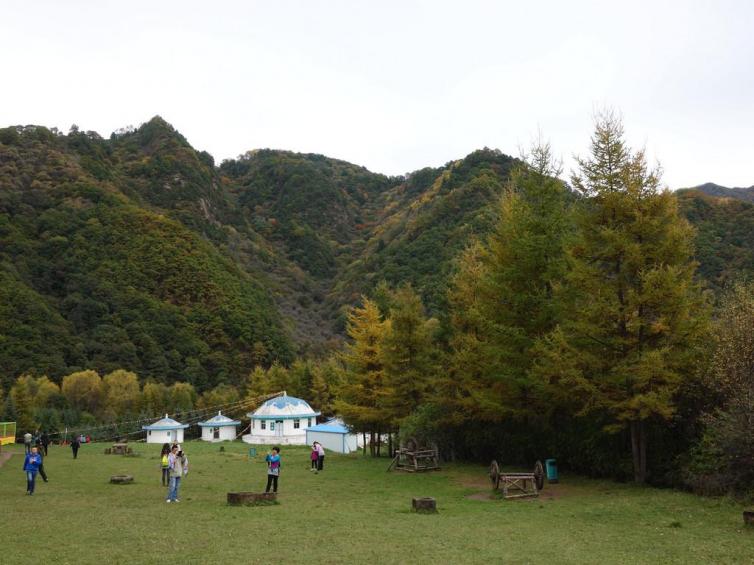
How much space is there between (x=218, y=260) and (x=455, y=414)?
374 feet

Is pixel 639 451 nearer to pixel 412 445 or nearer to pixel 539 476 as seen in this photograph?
pixel 539 476

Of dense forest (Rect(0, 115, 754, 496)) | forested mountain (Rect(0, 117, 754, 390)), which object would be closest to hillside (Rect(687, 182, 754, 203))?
dense forest (Rect(0, 115, 754, 496))

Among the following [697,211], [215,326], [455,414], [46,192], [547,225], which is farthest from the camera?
[46,192]

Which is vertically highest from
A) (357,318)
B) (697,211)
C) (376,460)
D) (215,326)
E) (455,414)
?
(697,211)

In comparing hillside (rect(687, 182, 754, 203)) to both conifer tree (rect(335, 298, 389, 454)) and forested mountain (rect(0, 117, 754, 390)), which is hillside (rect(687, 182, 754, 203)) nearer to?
forested mountain (rect(0, 117, 754, 390))

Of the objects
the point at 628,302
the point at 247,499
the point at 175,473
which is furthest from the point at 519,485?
the point at 175,473

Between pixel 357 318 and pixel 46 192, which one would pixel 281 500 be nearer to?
pixel 357 318

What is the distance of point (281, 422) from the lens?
68188 mm

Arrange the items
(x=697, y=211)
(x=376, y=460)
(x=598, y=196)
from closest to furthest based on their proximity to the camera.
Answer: (x=598, y=196), (x=376, y=460), (x=697, y=211)

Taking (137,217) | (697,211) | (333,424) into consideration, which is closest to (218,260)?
(137,217)

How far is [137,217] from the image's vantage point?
426 feet

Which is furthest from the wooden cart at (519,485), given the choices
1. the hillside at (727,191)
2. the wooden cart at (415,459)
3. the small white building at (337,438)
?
the hillside at (727,191)

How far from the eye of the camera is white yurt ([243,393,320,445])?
68000mm

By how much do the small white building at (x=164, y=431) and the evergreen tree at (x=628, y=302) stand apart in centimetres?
5936
